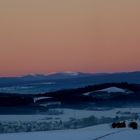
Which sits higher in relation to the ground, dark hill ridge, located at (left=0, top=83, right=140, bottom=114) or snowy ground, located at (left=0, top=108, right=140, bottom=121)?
dark hill ridge, located at (left=0, top=83, right=140, bottom=114)

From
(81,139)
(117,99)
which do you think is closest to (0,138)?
(81,139)

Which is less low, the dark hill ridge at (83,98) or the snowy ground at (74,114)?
the dark hill ridge at (83,98)

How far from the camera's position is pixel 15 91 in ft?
29.5

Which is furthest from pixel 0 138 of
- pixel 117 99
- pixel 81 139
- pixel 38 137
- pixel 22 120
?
pixel 117 99

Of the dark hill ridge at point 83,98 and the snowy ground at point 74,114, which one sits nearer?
the snowy ground at point 74,114

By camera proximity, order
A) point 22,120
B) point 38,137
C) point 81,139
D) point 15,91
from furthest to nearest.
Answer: point 15,91
point 22,120
point 38,137
point 81,139

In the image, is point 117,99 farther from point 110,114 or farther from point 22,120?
point 22,120

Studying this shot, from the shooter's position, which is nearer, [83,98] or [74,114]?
[74,114]

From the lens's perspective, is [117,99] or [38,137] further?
[117,99]

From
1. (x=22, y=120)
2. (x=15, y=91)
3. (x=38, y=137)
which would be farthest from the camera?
(x=15, y=91)

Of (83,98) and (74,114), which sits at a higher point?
(83,98)

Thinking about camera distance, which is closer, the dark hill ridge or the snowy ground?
the snowy ground

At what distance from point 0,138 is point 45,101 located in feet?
13.4

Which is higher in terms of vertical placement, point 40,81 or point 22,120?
point 40,81
